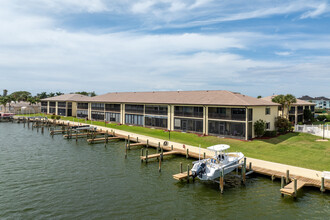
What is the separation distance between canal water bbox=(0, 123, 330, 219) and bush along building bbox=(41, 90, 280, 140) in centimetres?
1739

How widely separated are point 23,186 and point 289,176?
27980 mm

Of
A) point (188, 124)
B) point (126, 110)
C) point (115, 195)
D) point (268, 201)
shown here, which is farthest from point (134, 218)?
point (126, 110)

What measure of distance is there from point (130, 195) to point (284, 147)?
27707 millimetres

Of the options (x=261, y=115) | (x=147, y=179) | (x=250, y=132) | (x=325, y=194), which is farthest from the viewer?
(x=261, y=115)

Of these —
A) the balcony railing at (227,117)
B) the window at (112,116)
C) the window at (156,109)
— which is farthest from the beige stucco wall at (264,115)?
the window at (112,116)

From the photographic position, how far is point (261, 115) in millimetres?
46781

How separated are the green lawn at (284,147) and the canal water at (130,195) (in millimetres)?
6688

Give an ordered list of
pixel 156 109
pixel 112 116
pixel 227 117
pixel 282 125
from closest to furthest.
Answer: pixel 227 117, pixel 282 125, pixel 156 109, pixel 112 116

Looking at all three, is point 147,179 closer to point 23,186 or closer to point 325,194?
point 23,186

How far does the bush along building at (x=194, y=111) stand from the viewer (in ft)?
146

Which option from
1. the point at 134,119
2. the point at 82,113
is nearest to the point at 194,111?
the point at 134,119

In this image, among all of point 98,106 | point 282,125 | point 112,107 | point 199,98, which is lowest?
point 282,125

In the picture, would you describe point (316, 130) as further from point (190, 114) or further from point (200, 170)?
point (200, 170)

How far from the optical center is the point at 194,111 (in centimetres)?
5134
